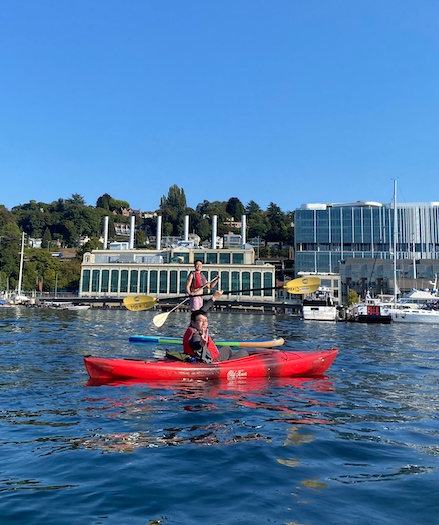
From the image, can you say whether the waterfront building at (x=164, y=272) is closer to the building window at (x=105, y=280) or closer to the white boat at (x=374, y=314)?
the building window at (x=105, y=280)

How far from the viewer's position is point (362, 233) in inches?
4924

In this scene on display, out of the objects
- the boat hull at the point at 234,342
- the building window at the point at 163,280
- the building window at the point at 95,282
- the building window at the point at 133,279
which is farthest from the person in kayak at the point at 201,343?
the building window at the point at 95,282

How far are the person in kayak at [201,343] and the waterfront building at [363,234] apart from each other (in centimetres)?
11232

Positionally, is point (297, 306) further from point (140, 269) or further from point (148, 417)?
point (148, 417)

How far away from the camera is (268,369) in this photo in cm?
1312

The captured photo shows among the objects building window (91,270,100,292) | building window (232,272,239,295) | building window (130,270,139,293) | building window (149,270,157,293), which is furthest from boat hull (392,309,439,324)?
building window (91,270,100,292)

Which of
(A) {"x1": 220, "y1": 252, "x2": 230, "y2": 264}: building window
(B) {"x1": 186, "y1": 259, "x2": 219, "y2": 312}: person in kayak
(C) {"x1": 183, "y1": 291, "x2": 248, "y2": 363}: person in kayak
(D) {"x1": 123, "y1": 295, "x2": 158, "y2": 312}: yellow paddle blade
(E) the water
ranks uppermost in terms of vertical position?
(A) {"x1": 220, "y1": 252, "x2": 230, "y2": 264}: building window

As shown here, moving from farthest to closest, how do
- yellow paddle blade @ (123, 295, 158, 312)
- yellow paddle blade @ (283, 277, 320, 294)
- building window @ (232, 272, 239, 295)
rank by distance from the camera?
building window @ (232, 272, 239, 295) < yellow paddle blade @ (123, 295, 158, 312) < yellow paddle blade @ (283, 277, 320, 294)

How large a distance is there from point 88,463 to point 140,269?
11411cm

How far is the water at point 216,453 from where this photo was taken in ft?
16.3

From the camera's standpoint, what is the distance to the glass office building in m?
124

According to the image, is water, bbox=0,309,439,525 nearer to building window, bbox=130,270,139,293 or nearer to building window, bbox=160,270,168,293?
building window, bbox=160,270,168,293

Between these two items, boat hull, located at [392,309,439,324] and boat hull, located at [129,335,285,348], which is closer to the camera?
boat hull, located at [129,335,285,348]

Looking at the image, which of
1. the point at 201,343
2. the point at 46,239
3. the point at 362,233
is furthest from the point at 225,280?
the point at 201,343
